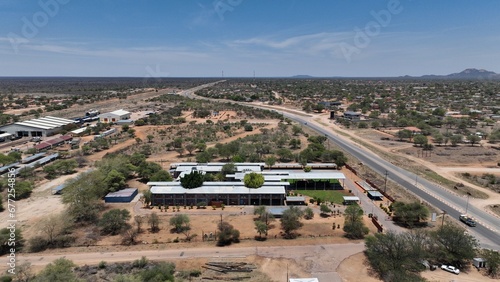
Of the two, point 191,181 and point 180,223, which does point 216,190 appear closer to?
point 191,181

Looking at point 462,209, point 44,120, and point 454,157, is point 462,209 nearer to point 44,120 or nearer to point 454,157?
point 454,157

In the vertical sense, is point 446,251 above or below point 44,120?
below

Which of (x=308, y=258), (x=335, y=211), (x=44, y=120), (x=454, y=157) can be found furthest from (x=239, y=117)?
(x=308, y=258)

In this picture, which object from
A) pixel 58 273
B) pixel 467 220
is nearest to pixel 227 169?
pixel 58 273

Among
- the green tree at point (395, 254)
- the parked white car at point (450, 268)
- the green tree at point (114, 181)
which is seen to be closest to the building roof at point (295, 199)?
the green tree at point (395, 254)

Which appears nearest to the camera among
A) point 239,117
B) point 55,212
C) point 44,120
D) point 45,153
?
point 55,212

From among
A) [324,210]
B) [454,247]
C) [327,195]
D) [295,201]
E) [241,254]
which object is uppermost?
[454,247]
